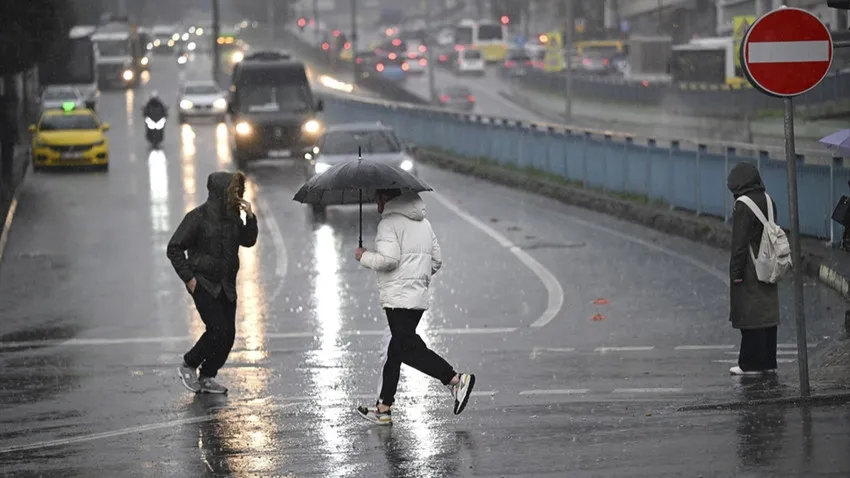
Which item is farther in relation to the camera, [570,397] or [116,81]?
[116,81]

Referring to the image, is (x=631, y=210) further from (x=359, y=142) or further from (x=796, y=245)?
(x=796, y=245)

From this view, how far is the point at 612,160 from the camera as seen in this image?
3003 cm

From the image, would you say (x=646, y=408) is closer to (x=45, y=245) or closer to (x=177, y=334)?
(x=177, y=334)

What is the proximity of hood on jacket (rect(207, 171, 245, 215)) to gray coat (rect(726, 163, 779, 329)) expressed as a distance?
355 centimetres

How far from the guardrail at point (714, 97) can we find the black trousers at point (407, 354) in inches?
1417

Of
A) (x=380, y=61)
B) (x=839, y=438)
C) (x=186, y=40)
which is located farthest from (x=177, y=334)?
(x=186, y=40)

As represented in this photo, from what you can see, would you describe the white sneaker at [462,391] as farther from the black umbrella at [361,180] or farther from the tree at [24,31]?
the tree at [24,31]

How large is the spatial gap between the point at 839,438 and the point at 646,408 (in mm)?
1919

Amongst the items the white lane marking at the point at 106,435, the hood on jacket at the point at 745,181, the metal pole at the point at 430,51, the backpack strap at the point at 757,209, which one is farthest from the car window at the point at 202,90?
the white lane marking at the point at 106,435

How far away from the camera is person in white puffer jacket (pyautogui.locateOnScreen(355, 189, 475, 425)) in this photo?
10.2 meters

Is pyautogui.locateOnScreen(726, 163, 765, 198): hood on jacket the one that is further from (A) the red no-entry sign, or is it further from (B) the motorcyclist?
(B) the motorcyclist

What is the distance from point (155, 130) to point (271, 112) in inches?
314

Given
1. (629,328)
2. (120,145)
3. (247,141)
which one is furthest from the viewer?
(120,145)

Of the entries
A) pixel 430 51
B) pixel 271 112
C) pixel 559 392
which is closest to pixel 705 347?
pixel 559 392
